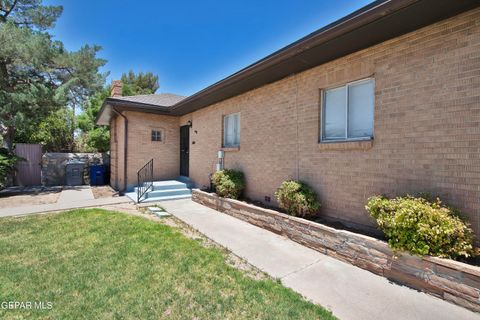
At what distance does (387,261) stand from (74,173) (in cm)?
1417

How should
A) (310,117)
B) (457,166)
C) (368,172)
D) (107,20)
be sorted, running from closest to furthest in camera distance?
1. (457,166)
2. (368,172)
3. (310,117)
4. (107,20)

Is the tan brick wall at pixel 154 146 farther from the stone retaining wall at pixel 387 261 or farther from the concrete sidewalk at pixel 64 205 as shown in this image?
the stone retaining wall at pixel 387 261

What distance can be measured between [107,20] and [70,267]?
9.96m

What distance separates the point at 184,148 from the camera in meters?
11.0

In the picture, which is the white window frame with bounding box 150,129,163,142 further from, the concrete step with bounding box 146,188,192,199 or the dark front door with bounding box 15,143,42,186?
the dark front door with bounding box 15,143,42,186

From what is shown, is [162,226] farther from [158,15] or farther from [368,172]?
[158,15]

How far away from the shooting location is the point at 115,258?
3793 millimetres

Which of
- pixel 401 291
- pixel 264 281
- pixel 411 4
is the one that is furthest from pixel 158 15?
pixel 401 291

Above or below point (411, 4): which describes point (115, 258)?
below

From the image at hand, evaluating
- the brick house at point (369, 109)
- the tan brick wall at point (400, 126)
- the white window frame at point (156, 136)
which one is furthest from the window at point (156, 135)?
the tan brick wall at point (400, 126)

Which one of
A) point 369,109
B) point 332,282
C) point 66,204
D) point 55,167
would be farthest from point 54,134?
point 332,282

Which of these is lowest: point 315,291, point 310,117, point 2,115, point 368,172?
point 315,291

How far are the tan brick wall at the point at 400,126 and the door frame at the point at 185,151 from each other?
548 centimetres

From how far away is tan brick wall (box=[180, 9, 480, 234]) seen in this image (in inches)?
126
